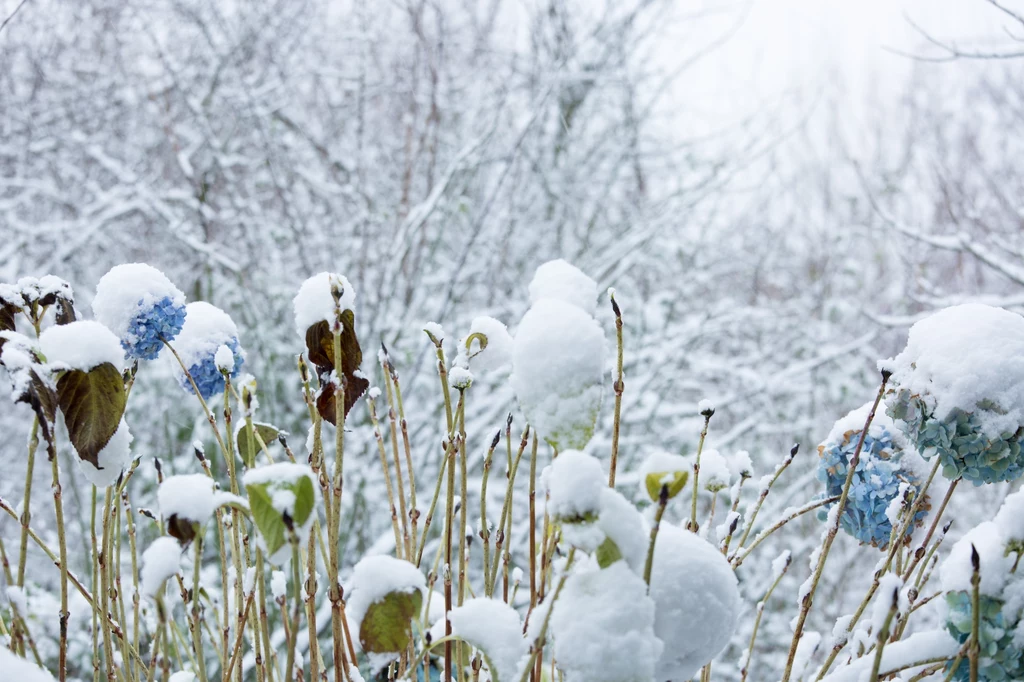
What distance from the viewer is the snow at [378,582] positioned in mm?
419

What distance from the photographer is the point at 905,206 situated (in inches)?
193

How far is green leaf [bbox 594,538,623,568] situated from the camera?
1.32ft

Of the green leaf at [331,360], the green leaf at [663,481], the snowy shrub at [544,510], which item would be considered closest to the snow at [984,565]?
the snowy shrub at [544,510]

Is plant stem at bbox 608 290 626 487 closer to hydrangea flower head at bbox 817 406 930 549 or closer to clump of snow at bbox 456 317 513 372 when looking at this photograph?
clump of snow at bbox 456 317 513 372

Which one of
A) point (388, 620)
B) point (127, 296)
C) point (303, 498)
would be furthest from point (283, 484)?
point (127, 296)

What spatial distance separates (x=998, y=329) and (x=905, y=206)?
510 centimetres

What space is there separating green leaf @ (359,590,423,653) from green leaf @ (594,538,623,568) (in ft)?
0.40

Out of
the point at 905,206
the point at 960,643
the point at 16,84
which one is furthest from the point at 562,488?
the point at 905,206

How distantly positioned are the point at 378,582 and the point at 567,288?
0.25 meters

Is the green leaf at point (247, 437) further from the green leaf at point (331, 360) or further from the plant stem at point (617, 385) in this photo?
the plant stem at point (617, 385)

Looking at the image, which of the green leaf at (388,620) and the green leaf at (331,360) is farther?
the green leaf at (331,360)

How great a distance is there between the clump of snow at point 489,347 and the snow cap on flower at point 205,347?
0.78 feet

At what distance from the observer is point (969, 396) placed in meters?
0.52

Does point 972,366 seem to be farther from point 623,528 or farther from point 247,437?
point 247,437
